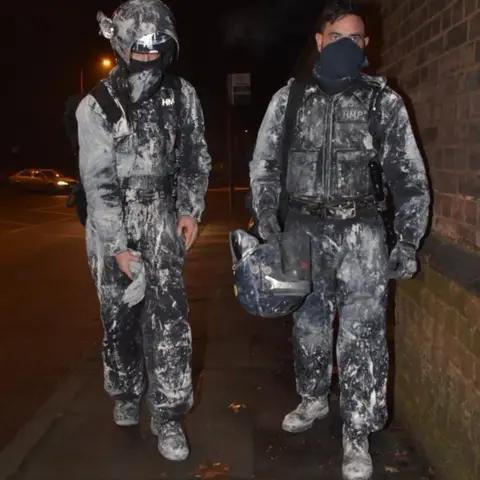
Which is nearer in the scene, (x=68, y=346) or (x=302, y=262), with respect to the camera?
(x=302, y=262)

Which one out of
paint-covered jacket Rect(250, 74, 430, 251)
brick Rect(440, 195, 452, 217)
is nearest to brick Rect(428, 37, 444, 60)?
paint-covered jacket Rect(250, 74, 430, 251)

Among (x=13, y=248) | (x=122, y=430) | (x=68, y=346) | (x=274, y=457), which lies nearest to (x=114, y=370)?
(x=122, y=430)

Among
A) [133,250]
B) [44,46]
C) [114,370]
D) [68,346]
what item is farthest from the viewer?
[44,46]

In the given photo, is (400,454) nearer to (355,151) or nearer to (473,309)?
(473,309)

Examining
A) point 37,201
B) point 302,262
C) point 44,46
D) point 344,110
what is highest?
point 44,46

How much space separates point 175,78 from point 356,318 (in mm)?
1506

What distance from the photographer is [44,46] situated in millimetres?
47406

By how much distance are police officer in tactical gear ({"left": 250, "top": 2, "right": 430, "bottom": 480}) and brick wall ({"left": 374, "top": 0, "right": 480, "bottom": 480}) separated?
0.65 ft

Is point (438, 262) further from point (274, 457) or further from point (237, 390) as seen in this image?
point (237, 390)

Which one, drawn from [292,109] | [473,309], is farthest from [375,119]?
[473,309]

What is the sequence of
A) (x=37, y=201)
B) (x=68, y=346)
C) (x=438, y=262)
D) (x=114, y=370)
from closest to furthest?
(x=438, y=262), (x=114, y=370), (x=68, y=346), (x=37, y=201)

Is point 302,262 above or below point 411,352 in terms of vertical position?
above

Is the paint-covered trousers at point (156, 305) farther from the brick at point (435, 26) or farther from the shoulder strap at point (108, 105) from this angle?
the brick at point (435, 26)

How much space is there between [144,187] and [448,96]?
4.99 ft
